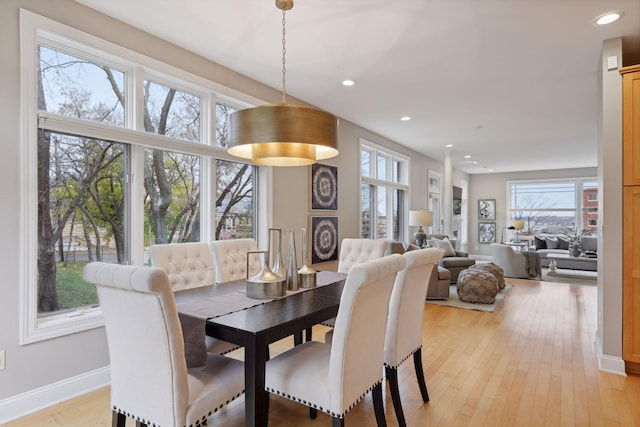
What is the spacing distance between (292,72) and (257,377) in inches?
119

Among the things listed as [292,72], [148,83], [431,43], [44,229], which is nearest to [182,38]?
[148,83]

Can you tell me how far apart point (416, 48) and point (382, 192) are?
155 inches

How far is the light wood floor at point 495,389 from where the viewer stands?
2225mm

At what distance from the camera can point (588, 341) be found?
3.61 m

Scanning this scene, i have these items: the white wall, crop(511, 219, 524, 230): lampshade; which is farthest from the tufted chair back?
crop(511, 219, 524, 230): lampshade

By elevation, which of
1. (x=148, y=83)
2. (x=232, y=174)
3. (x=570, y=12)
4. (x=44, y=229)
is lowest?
(x=44, y=229)

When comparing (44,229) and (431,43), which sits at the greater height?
(431,43)

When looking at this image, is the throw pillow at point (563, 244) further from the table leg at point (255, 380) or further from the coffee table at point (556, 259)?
the table leg at point (255, 380)

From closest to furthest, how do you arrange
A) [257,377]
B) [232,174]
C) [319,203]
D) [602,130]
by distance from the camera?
[257,377] → [602,130] → [232,174] → [319,203]

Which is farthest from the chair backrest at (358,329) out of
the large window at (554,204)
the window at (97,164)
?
the large window at (554,204)

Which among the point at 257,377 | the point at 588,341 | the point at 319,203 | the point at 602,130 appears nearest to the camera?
the point at 257,377

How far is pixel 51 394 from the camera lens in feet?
7.80

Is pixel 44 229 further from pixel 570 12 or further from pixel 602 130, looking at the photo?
pixel 602 130

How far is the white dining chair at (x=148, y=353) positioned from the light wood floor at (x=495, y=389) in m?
0.74
